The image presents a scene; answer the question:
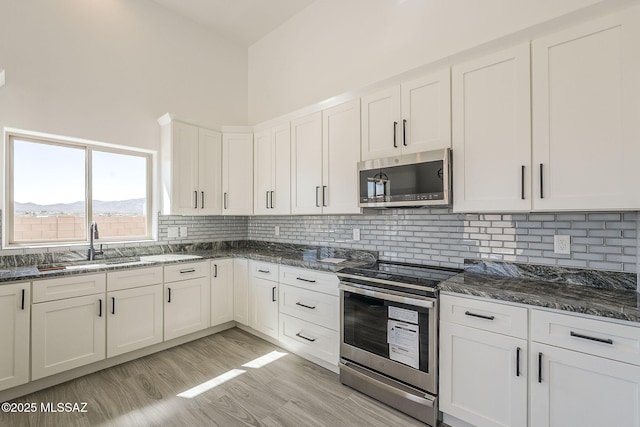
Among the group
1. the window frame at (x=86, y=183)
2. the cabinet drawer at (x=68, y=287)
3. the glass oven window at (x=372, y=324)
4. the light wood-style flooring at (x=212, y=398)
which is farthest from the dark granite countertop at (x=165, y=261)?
the light wood-style flooring at (x=212, y=398)

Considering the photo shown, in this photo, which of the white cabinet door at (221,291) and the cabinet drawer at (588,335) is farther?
the white cabinet door at (221,291)

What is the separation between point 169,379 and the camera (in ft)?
8.13

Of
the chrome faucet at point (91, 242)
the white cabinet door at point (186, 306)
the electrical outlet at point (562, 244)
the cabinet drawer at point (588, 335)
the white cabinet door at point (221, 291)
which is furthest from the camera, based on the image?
the white cabinet door at point (221, 291)

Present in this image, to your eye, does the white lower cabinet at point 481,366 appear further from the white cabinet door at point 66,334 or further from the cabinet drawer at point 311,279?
the white cabinet door at point 66,334

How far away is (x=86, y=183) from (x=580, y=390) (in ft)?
13.7

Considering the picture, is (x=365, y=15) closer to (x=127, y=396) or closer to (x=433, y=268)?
(x=433, y=268)

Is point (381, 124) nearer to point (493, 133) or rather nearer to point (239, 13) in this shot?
point (493, 133)

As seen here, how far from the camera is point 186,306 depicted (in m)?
3.13

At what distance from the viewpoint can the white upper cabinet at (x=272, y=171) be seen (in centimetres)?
326

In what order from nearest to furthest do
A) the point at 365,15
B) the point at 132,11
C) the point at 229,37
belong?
the point at 365,15
the point at 132,11
the point at 229,37

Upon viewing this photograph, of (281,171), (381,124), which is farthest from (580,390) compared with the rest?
(281,171)

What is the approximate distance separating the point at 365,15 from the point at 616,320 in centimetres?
311

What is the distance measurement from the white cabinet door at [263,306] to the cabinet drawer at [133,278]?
94 centimetres

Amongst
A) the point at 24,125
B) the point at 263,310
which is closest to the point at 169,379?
the point at 263,310
